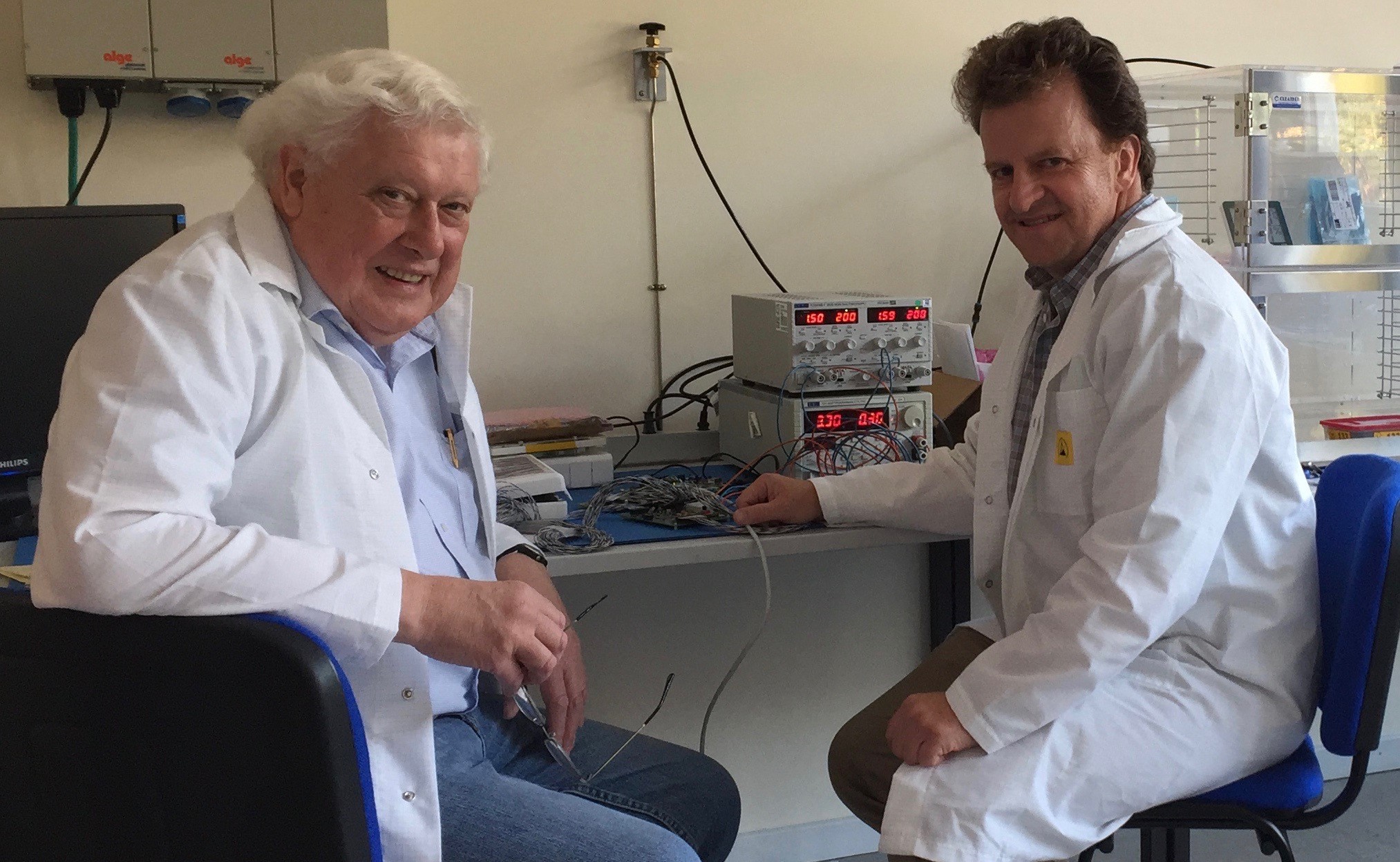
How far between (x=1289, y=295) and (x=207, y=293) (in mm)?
2368

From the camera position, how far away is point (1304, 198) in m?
2.49

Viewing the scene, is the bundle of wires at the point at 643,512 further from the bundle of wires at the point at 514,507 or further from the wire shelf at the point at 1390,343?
the wire shelf at the point at 1390,343

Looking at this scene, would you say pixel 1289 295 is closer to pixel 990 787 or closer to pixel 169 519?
pixel 990 787

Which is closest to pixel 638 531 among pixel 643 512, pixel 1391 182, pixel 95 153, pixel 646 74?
pixel 643 512

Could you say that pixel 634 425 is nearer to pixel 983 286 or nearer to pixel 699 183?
pixel 699 183

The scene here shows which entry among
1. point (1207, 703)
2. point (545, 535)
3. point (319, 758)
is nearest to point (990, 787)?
point (1207, 703)

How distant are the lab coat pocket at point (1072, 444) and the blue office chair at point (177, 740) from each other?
1036 mm

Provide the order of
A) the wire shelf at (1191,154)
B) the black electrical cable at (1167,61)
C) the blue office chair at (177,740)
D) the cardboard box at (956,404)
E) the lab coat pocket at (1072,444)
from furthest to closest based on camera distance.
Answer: the black electrical cable at (1167,61) → the wire shelf at (1191,154) → the cardboard box at (956,404) → the lab coat pocket at (1072,444) → the blue office chair at (177,740)

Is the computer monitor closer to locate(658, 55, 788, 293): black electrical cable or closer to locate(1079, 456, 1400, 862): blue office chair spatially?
locate(658, 55, 788, 293): black electrical cable

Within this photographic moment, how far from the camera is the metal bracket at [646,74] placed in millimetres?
2514

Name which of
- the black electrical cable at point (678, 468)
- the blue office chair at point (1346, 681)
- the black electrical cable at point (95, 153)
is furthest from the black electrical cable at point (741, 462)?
the black electrical cable at point (95, 153)

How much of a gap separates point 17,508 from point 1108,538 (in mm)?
1486

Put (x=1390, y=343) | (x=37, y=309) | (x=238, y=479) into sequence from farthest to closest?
(x=1390, y=343) → (x=37, y=309) → (x=238, y=479)

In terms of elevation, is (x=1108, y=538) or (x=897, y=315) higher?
(x=897, y=315)
